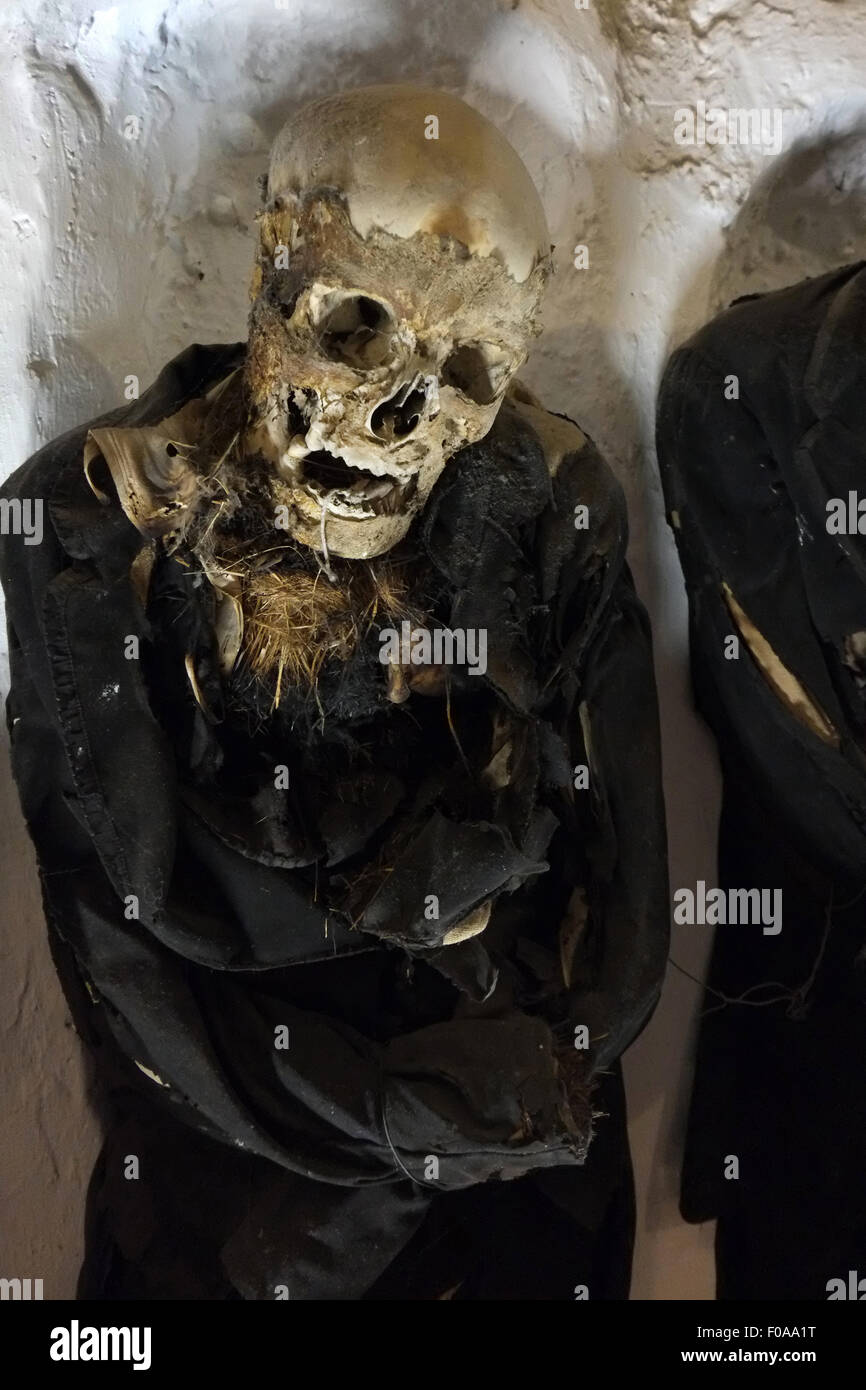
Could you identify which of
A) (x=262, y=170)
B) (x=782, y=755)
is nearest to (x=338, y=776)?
(x=782, y=755)

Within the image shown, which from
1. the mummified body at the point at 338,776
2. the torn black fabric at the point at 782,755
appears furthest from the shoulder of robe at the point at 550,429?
the torn black fabric at the point at 782,755

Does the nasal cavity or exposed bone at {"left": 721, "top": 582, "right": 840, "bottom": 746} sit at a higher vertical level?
the nasal cavity

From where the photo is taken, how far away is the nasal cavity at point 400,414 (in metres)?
0.95

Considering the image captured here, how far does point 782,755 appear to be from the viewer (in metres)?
1.30

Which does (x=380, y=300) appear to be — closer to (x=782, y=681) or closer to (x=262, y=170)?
(x=262, y=170)

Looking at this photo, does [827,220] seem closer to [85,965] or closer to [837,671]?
[837,671]

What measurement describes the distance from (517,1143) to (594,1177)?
0.84 feet

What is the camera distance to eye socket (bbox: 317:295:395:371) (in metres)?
0.95

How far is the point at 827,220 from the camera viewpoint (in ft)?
4.25

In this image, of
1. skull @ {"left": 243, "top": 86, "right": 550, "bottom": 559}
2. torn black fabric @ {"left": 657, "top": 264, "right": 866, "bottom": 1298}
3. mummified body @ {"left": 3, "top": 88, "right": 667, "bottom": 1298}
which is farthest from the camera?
torn black fabric @ {"left": 657, "top": 264, "right": 866, "bottom": 1298}

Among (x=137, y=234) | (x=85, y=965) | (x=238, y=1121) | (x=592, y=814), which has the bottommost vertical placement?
(x=238, y=1121)

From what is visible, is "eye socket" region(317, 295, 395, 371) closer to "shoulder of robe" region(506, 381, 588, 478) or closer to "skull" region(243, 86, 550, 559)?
"skull" region(243, 86, 550, 559)

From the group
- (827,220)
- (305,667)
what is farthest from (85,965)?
(827,220)

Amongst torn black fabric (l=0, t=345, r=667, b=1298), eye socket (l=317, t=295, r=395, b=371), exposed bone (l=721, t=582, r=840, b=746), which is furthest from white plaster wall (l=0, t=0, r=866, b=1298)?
eye socket (l=317, t=295, r=395, b=371)
